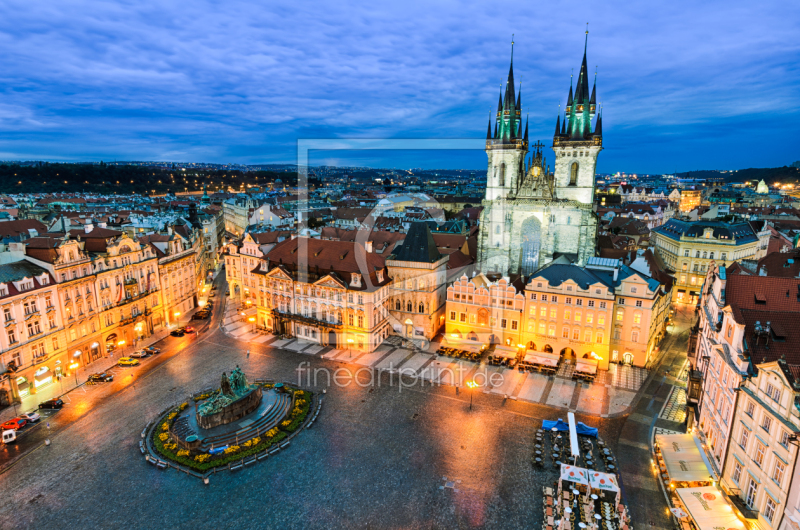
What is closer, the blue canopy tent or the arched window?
the blue canopy tent

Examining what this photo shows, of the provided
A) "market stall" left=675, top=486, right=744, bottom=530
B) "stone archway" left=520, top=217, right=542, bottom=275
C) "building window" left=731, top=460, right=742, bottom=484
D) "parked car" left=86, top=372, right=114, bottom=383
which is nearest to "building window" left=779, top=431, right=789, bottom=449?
"building window" left=731, top=460, right=742, bottom=484

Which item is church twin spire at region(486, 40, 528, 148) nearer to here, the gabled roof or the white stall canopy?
the gabled roof

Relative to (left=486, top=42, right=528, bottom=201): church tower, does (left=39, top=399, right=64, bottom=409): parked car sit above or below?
below

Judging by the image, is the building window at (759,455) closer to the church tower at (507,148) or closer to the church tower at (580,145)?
the church tower at (580,145)

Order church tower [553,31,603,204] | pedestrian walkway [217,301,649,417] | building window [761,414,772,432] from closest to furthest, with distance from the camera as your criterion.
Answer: building window [761,414,772,432], pedestrian walkway [217,301,649,417], church tower [553,31,603,204]

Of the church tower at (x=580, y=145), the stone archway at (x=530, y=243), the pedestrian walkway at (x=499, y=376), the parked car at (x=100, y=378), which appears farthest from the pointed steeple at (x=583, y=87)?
the parked car at (x=100, y=378)

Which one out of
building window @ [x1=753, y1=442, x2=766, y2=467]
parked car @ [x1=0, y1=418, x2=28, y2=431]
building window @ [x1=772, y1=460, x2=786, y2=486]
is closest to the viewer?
building window @ [x1=772, y1=460, x2=786, y2=486]
